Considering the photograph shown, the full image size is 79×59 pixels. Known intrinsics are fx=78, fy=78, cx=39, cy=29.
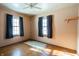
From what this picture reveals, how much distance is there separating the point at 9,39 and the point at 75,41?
104 cm

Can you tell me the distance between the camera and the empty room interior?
1092 millimetres

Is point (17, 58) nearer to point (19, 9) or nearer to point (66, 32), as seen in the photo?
point (19, 9)

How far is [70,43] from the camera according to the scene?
4.30 ft

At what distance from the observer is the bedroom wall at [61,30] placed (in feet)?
3.98

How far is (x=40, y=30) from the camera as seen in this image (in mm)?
1203

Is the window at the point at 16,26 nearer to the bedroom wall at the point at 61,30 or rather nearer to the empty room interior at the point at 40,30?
the empty room interior at the point at 40,30

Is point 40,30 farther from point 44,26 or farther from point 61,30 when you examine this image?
point 61,30

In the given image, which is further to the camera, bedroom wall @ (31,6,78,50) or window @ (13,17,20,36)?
bedroom wall @ (31,6,78,50)

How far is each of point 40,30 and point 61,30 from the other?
→ 0.35 m

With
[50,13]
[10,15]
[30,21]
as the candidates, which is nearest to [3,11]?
[10,15]

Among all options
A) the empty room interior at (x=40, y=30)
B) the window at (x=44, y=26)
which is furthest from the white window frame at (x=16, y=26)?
the window at (x=44, y=26)

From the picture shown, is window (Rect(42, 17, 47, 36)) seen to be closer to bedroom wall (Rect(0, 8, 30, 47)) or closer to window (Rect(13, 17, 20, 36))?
bedroom wall (Rect(0, 8, 30, 47))

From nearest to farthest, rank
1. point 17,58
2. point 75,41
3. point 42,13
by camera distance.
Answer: point 17,58 < point 42,13 < point 75,41

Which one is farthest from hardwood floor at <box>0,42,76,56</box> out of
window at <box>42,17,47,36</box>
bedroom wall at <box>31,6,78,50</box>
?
window at <box>42,17,47,36</box>
